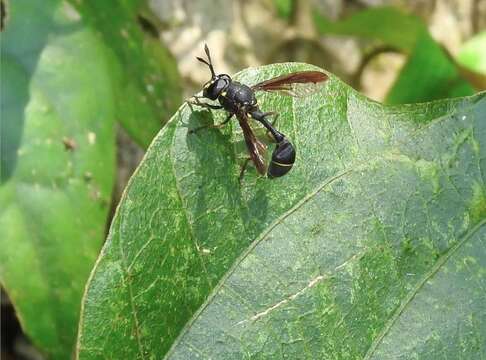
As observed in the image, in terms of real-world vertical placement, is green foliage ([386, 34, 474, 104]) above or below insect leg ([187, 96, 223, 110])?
below

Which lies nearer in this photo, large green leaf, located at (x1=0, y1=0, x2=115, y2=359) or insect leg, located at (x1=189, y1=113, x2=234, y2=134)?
insect leg, located at (x1=189, y1=113, x2=234, y2=134)

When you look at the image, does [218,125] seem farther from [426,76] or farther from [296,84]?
[426,76]

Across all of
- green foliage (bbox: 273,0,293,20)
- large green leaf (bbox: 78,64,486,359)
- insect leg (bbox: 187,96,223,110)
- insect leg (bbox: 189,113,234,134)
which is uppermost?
insect leg (bbox: 187,96,223,110)

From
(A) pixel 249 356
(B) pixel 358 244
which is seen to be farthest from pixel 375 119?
(A) pixel 249 356

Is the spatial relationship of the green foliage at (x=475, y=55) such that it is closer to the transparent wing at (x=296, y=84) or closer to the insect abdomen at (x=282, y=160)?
the transparent wing at (x=296, y=84)

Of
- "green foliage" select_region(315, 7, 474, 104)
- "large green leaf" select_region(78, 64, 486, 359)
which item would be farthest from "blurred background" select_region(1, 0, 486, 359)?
"large green leaf" select_region(78, 64, 486, 359)

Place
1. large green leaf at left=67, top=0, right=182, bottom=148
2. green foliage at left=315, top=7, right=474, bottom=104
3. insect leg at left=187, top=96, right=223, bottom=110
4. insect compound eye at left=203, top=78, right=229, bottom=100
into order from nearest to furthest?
insect leg at left=187, top=96, right=223, bottom=110
insect compound eye at left=203, top=78, right=229, bottom=100
large green leaf at left=67, top=0, right=182, bottom=148
green foliage at left=315, top=7, right=474, bottom=104

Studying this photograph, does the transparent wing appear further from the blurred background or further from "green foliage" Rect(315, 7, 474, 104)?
"green foliage" Rect(315, 7, 474, 104)
